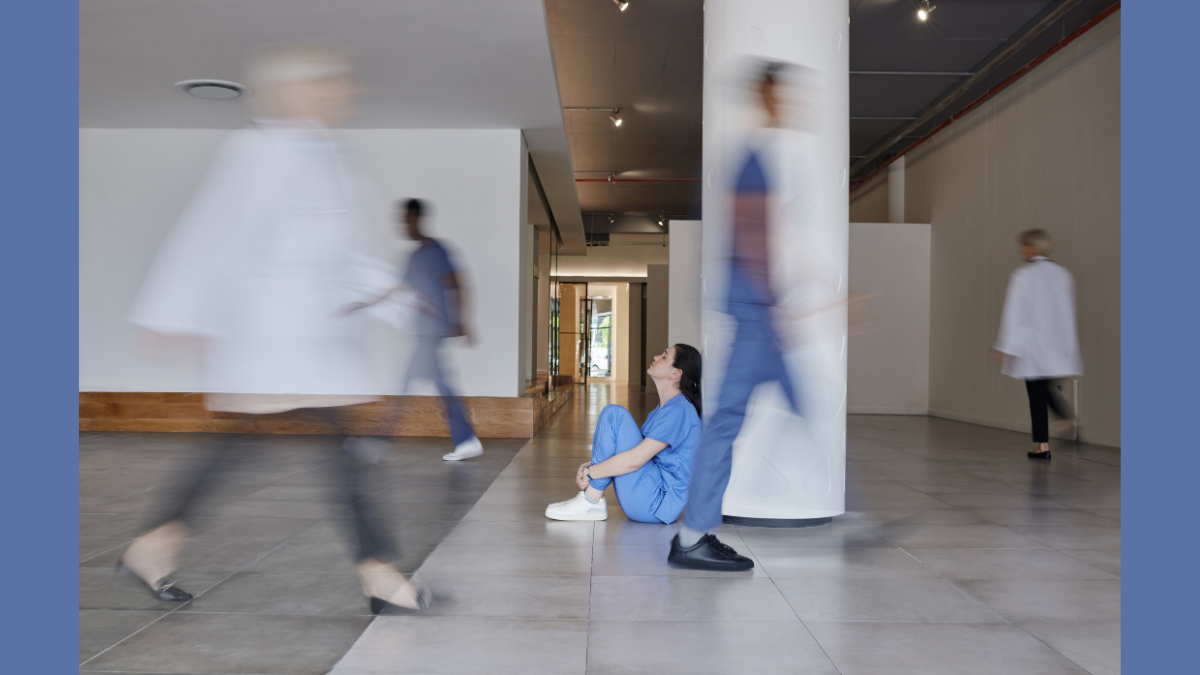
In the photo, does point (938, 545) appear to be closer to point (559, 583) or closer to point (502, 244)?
point (559, 583)

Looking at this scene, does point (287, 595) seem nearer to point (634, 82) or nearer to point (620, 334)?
point (634, 82)

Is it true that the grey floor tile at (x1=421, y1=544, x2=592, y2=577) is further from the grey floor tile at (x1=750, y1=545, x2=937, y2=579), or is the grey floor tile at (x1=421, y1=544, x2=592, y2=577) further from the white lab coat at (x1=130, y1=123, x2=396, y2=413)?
the white lab coat at (x1=130, y1=123, x2=396, y2=413)

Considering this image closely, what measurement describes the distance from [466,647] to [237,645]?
20.6 inches

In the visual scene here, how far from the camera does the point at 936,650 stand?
1822mm

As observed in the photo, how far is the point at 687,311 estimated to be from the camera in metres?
8.00

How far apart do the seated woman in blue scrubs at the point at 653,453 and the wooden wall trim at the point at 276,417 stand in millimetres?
3404

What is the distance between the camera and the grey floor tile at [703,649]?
1.71 m

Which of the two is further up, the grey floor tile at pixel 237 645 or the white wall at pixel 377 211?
the white wall at pixel 377 211

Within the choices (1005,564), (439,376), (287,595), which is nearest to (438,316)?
(439,376)

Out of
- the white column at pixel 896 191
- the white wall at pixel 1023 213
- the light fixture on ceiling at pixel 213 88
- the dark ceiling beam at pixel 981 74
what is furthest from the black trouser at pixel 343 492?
the white column at pixel 896 191

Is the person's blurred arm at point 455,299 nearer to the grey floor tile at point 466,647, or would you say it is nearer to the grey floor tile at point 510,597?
the grey floor tile at point 510,597

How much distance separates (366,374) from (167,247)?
0.57 meters

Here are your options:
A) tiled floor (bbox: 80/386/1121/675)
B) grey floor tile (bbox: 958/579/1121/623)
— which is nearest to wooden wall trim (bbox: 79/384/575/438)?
tiled floor (bbox: 80/386/1121/675)

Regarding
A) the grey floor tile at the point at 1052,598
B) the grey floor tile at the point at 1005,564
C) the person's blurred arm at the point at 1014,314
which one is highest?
the person's blurred arm at the point at 1014,314
